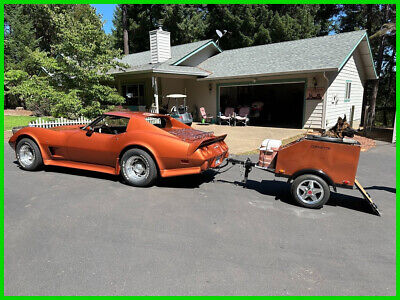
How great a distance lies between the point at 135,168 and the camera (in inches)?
220

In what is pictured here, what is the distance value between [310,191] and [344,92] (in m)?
12.6

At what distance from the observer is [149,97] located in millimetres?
17750

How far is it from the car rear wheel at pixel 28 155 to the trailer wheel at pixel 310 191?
5.61 m

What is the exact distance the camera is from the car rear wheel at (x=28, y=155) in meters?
6.43

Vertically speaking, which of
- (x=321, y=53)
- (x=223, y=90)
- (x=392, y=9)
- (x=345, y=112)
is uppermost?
(x=392, y=9)

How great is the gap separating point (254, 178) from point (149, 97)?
12954 millimetres

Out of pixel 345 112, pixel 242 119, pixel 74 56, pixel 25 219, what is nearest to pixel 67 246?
pixel 25 219

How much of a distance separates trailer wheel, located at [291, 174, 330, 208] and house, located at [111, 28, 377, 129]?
7.73 meters

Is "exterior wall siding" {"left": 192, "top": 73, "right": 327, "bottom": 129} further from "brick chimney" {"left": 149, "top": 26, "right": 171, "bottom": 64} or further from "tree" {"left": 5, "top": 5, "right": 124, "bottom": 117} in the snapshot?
"tree" {"left": 5, "top": 5, "right": 124, "bottom": 117}

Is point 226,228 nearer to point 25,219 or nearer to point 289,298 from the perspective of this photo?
point 289,298

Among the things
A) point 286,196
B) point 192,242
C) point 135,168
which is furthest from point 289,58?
point 192,242

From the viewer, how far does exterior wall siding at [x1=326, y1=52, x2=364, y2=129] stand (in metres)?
13.4

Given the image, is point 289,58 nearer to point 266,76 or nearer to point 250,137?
point 266,76

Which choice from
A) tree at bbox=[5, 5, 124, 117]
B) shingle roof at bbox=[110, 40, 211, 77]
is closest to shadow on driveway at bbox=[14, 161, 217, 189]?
tree at bbox=[5, 5, 124, 117]
